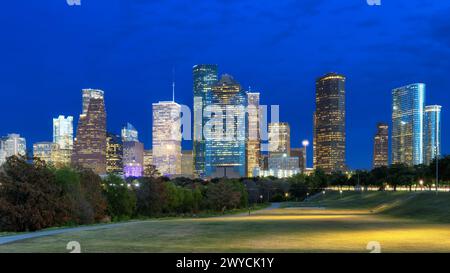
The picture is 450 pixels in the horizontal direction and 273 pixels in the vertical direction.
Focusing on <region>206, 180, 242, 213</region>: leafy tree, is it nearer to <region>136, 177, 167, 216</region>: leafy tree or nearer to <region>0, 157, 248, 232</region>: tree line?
<region>0, 157, 248, 232</region>: tree line

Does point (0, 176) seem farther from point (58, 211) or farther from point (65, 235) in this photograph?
point (65, 235)

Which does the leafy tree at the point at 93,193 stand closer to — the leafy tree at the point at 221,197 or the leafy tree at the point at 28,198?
the leafy tree at the point at 28,198

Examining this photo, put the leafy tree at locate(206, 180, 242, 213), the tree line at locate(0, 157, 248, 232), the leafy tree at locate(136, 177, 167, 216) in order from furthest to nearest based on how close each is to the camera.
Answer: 1. the leafy tree at locate(206, 180, 242, 213)
2. the leafy tree at locate(136, 177, 167, 216)
3. the tree line at locate(0, 157, 248, 232)

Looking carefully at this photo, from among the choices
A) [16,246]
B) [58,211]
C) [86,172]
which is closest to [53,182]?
[58,211]

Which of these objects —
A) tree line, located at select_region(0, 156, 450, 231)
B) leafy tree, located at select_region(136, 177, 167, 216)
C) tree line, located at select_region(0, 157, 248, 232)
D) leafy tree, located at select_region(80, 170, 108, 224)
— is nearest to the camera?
tree line, located at select_region(0, 157, 248, 232)

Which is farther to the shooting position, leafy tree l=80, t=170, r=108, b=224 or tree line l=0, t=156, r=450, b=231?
leafy tree l=80, t=170, r=108, b=224

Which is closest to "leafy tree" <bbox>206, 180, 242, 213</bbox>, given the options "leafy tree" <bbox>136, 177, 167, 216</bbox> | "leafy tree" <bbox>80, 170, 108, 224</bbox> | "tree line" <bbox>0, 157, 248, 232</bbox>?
"tree line" <bbox>0, 157, 248, 232</bbox>

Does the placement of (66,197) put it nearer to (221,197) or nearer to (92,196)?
(92,196)

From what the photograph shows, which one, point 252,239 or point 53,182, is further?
point 53,182

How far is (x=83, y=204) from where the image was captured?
4869cm

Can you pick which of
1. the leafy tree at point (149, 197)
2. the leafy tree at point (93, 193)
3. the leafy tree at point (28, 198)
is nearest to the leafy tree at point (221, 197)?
the leafy tree at point (149, 197)

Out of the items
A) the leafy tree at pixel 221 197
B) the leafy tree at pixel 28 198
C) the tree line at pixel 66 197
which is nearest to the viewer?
the leafy tree at pixel 28 198
